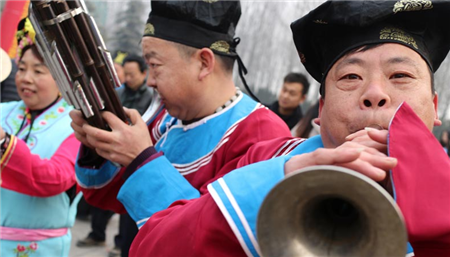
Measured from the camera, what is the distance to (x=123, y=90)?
824cm

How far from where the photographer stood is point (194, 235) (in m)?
1.28

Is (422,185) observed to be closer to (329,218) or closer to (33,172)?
(329,218)

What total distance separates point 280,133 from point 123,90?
616 cm

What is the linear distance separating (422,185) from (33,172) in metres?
2.43

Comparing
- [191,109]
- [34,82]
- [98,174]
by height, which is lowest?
[98,174]

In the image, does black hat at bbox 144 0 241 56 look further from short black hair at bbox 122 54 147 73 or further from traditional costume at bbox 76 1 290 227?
short black hair at bbox 122 54 147 73

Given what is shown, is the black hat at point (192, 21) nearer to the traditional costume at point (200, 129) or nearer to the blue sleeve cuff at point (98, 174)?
the traditional costume at point (200, 129)

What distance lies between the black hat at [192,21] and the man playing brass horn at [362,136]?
3.05 ft

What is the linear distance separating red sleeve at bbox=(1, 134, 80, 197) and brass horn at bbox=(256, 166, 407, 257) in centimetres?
225

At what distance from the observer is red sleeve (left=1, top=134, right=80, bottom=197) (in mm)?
3070

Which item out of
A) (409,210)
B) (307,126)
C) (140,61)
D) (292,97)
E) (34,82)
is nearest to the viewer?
(409,210)

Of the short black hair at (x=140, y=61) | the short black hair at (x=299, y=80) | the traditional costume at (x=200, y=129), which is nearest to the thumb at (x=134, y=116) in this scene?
the traditional costume at (x=200, y=129)

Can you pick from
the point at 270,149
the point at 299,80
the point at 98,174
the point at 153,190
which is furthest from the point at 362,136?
the point at 299,80

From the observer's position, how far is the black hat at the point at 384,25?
1.46 m
